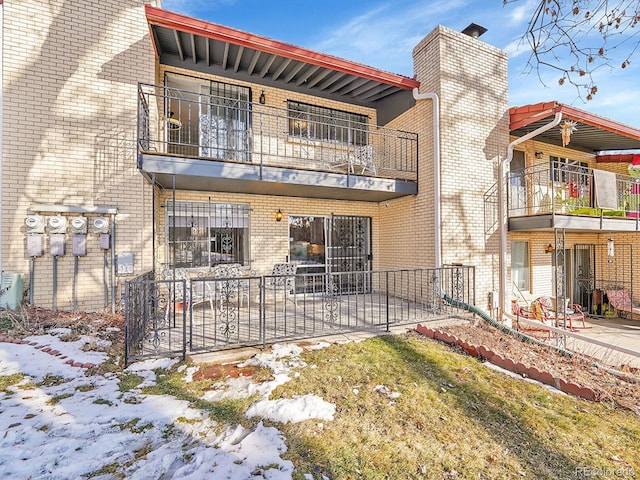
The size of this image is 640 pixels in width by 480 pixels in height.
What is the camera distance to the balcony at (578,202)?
7.73 meters

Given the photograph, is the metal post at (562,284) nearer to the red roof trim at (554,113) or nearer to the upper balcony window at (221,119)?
the red roof trim at (554,113)

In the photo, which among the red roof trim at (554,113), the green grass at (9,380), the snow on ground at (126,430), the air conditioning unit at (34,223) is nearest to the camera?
the snow on ground at (126,430)

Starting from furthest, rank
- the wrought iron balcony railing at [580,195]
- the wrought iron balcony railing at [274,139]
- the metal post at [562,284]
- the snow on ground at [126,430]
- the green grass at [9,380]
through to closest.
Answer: the wrought iron balcony railing at [580,195] < the wrought iron balcony railing at [274,139] < the metal post at [562,284] < the green grass at [9,380] < the snow on ground at [126,430]

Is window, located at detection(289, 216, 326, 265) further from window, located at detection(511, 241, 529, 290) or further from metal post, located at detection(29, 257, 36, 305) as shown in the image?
window, located at detection(511, 241, 529, 290)

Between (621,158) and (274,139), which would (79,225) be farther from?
(621,158)

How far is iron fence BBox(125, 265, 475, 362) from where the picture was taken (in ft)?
14.8

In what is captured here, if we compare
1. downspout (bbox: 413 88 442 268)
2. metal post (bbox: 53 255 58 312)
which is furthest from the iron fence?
metal post (bbox: 53 255 58 312)

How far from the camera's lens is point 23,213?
5.93 metres

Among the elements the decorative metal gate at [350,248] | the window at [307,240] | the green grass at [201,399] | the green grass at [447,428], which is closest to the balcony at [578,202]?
the decorative metal gate at [350,248]

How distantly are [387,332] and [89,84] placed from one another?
8.03 meters

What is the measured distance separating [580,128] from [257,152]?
10468mm

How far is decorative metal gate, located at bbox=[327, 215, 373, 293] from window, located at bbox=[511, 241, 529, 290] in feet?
14.9

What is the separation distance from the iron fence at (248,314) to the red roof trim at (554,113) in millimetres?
4758

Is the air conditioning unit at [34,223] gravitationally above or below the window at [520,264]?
above
